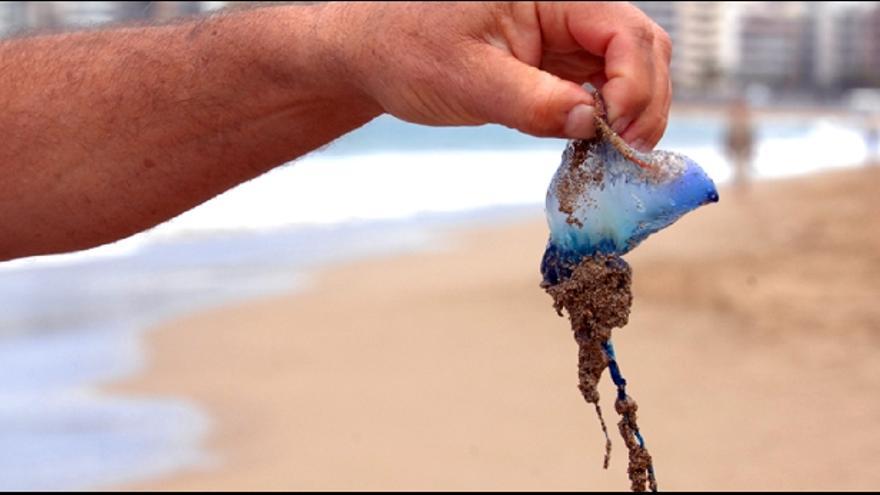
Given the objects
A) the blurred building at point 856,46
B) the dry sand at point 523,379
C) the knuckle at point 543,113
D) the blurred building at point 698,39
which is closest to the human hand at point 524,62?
the knuckle at point 543,113

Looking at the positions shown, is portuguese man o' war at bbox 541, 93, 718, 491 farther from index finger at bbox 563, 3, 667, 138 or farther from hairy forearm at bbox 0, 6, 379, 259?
hairy forearm at bbox 0, 6, 379, 259

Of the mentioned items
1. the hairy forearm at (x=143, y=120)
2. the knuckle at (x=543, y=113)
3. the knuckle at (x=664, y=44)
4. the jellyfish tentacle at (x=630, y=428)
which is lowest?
the jellyfish tentacle at (x=630, y=428)

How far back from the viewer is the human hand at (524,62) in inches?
64.3

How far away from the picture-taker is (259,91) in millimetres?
2031

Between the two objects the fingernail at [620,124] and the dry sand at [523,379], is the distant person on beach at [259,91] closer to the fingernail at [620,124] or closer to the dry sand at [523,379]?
the fingernail at [620,124]

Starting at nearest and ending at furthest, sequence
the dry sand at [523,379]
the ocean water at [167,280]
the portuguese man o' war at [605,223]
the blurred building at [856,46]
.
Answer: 1. the portuguese man o' war at [605,223]
2. the dry sand at [523,379]
3. the ocean water at [167,280]
4. the blurred building at [856,46]

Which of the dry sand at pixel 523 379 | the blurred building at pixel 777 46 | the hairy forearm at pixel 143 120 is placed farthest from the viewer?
the blurred building at pixel 777 46

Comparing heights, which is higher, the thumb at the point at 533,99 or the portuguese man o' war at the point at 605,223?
the thumb at the point at 533,99

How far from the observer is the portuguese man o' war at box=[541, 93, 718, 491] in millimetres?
1706

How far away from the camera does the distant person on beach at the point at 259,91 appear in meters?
1.66

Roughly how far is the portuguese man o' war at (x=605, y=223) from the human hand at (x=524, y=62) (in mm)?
48

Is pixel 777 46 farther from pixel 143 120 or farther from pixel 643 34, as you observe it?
pixel 643 34

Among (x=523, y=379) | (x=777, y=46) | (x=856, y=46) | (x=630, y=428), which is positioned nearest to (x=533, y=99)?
(x=630, y=428)

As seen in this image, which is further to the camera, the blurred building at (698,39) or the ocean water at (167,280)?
the blurred building at (698,39)
